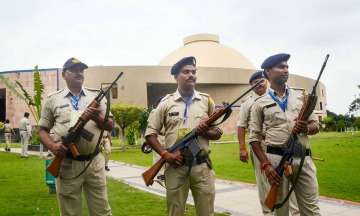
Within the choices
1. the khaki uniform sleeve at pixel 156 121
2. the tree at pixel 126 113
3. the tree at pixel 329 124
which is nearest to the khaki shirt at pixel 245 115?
the khaki uniform sleeve at pixel 156 121

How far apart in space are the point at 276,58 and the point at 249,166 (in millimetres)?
8291

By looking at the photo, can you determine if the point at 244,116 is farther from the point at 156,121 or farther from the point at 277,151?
the point at 156,121

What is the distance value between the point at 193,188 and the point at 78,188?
1.16 m

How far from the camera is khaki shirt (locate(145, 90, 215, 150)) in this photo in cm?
385

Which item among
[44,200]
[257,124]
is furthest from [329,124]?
[257,124]

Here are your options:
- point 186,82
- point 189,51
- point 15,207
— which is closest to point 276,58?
point 186,82

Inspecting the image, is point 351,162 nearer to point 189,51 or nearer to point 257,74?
point 257,74

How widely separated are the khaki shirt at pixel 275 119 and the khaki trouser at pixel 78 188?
5.25ft

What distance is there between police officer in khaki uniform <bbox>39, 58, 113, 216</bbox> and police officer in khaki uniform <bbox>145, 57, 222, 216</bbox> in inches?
22.4

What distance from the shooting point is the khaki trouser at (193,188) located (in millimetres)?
3691

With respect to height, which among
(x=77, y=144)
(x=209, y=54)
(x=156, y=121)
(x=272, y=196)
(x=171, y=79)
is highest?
(x=209, y=54)

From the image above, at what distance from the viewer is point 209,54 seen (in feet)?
211

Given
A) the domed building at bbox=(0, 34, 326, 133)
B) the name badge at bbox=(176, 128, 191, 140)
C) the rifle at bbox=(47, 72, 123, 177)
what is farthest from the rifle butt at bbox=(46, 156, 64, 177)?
the domed building at bbox=(0, 34, 326, 133)

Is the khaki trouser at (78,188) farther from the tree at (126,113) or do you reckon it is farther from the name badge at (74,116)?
the tree at (126,113)
